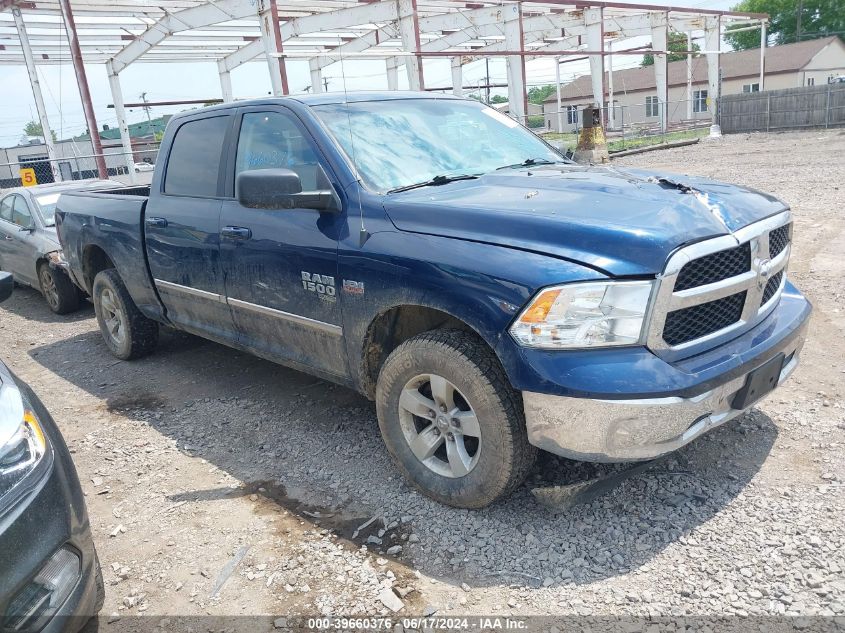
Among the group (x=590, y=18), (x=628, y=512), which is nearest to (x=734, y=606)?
(x=628, y=512)

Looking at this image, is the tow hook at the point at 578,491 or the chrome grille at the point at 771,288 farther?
the chrome grille at the point at 771,288

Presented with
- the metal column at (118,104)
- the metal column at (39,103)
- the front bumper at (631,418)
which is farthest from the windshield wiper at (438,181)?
the metal column at (118,104)

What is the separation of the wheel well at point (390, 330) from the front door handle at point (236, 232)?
3.65ft

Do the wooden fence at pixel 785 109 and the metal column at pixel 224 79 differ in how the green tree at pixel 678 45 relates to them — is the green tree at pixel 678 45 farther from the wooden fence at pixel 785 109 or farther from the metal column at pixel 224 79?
the metal column at pixel 224 79

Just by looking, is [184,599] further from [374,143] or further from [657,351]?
[374,143]

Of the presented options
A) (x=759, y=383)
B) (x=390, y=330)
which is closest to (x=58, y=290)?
(x=390, y=330)

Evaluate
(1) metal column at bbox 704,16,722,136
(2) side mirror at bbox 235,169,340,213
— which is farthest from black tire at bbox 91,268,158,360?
(1) metal column at bbox 704,16,722,136

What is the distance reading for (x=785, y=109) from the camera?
91.4 feet

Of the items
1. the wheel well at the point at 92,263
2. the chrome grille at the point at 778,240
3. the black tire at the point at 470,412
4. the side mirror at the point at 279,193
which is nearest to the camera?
the black tire at the point at 470,412

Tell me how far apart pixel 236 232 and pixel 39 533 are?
89.5 inches

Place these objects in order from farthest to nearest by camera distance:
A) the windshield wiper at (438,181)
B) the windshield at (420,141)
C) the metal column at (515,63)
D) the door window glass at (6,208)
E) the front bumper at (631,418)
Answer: the metal column at (515,63)
the door window glass at (6,208)
the windshield at (420,141)
the windshield wiper at (438,181)
the front bumper at (631,418)

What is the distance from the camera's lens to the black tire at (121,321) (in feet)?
18.6

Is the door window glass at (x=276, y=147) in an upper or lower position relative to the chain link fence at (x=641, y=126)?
upper

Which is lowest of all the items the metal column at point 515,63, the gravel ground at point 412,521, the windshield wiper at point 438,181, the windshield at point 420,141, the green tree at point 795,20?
the gravel ground at point 412,521
